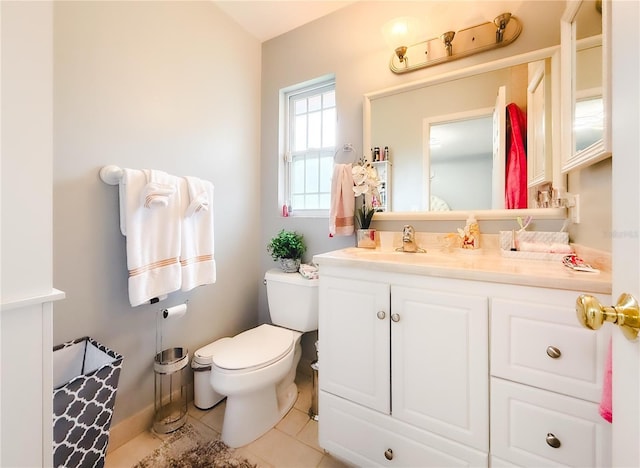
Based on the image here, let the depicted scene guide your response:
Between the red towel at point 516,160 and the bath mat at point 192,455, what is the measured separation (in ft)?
5.84

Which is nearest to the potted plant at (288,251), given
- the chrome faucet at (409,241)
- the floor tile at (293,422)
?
the chrome faucet at (409,241)

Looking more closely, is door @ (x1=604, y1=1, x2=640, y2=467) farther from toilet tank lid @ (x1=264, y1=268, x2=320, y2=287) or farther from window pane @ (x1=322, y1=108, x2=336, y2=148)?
window pane @ (x1=322, y1=108, x2=336, y2=148)

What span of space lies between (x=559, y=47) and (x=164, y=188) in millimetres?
1936

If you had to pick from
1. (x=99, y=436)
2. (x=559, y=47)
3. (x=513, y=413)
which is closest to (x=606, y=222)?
(x=513, y=413)

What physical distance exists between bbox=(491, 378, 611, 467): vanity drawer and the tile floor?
75 cm

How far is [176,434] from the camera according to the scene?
1414mm

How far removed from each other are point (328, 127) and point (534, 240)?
145 centimetres

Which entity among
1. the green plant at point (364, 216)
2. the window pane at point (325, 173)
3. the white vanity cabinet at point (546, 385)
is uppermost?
the window pane at point (325, 173)

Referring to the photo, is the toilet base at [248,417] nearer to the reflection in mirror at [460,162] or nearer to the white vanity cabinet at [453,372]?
the white vanity cabinet at [453,372]

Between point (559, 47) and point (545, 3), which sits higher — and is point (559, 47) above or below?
below

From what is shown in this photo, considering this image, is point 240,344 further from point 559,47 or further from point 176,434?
point 559,47

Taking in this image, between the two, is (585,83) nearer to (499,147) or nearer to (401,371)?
(499,147)

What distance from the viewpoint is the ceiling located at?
174 cm

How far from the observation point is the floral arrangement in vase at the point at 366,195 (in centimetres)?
158
